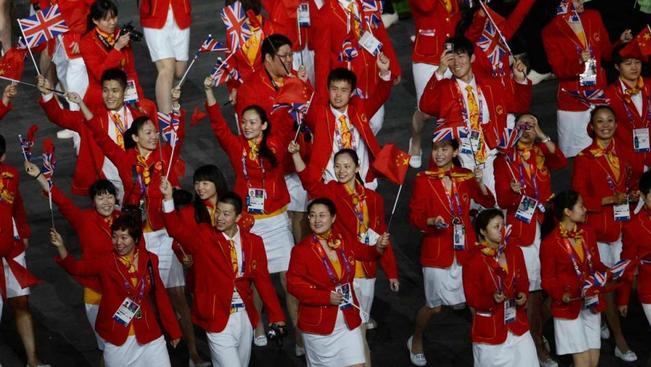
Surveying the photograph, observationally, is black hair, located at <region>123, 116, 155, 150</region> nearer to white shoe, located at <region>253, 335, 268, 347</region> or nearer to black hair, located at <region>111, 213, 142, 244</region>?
black hair, located at <region>111, 213, 142, 244</region>

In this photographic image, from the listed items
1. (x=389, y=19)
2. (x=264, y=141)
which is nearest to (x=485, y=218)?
(x=264, y=141)

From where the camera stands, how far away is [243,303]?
9.79 meters

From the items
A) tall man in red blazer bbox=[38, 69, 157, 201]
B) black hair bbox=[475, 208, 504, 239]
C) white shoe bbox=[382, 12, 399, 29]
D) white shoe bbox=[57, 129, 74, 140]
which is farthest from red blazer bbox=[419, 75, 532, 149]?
white shoe bbox=[382, 12, 399, 29]

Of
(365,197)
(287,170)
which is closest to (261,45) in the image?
(287,170)

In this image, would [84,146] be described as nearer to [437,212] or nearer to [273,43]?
[273,43]

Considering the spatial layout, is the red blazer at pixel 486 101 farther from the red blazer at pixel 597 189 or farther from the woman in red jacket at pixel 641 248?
the woman in red jacket at pixel 641 248

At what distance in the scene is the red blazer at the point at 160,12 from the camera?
12727 millimetres

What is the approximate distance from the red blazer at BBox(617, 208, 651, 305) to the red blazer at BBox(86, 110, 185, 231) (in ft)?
10.9

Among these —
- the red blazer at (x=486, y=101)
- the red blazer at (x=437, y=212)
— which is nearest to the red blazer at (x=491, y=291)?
the red blazer at (x=437, y=212)

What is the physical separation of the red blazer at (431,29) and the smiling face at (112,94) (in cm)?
302

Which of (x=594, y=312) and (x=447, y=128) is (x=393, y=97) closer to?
(x=447, y=128)

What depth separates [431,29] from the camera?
13055mm

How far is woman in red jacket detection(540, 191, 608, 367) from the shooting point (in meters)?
10.1

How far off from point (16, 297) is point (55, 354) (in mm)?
628
